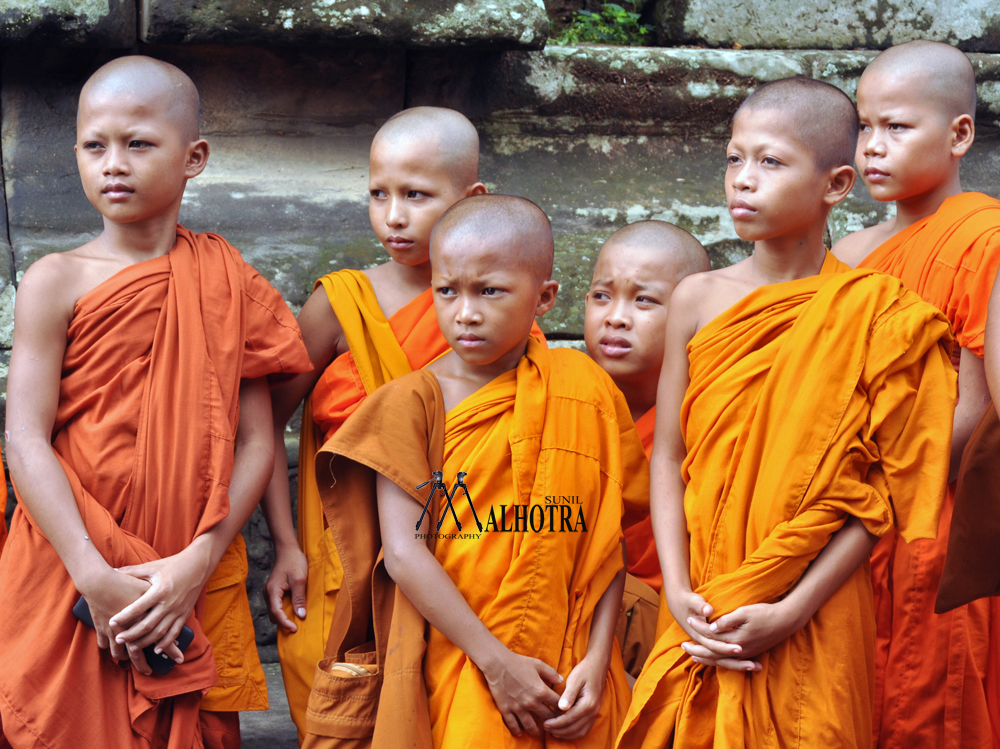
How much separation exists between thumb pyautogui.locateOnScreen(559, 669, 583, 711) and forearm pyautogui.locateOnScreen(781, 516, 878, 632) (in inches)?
18.2

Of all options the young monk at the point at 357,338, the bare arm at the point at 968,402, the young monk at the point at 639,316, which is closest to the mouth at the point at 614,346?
the young monk at the point at 639,316

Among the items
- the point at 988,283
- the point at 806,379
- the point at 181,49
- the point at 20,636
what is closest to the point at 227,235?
the point at 181,49

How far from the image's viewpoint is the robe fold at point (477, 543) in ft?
7.35

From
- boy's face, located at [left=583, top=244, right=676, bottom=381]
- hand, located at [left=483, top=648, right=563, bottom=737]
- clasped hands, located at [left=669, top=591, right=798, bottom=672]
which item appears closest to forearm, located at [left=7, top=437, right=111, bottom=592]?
hand, located at [left=483, top=648, right=563, bottom=737]

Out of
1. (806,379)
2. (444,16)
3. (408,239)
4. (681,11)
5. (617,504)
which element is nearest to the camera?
(806,379)

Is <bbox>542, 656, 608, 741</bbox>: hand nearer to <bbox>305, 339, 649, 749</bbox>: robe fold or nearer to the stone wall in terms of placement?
<bbox>305, 339, 649, 749</bbox>: robe fold

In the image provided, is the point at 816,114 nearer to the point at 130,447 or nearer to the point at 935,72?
the point at 935,72

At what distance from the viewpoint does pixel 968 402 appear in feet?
8.30

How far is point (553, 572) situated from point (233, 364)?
2.99 ft

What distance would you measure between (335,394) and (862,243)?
1562 mm

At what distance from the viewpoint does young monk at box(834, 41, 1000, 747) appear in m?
2.54

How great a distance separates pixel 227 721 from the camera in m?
2.50

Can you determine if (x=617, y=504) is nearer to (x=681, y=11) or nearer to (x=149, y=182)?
(x=149, y=182)

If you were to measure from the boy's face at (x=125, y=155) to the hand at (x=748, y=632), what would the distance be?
63.5 inches
